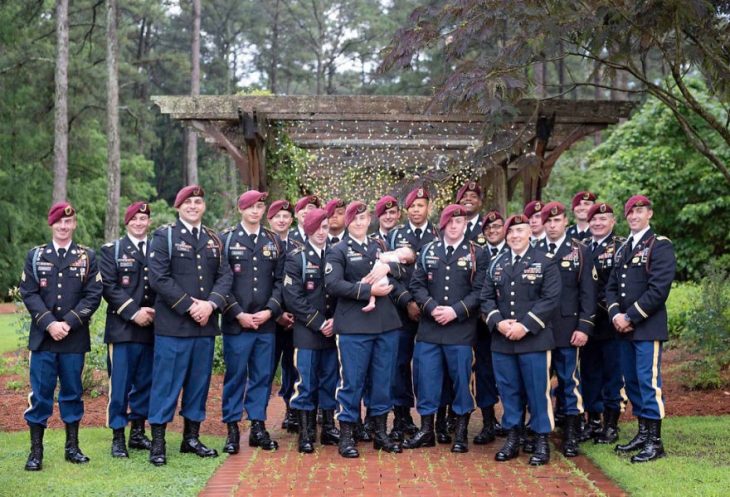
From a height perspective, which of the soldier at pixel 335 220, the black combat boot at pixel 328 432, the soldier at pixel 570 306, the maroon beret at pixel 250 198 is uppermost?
the maroon beret at pixel 250 198

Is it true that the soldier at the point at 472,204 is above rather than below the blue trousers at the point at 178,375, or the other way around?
above

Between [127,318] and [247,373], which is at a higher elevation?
[127,318]

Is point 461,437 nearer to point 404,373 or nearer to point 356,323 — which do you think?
point 404,373

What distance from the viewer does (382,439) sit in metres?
7.37

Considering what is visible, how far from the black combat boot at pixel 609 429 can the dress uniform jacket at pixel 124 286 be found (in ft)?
12.5

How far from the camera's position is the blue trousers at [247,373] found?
7359mm

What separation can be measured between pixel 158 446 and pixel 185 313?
39.8 inches

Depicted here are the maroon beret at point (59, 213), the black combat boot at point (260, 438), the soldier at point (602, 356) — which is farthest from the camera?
the soldier at point (602, 356)

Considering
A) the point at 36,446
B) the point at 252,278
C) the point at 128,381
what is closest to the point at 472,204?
the point at 252,278

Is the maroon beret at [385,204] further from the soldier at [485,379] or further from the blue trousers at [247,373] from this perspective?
the blue trousers at [247,373]

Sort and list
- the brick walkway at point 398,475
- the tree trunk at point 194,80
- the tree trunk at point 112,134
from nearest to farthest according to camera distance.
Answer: the brick walkway at point 398,475 < the tree trunk at point 112,134 < the tree trunk at point 194,80

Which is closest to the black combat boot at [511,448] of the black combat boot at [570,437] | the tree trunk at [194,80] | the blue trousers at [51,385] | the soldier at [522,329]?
the soldier at [522,329]

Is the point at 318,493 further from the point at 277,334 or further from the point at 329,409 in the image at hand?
the point at 277,334

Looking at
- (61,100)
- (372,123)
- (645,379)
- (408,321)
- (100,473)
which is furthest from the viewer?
(61,100)
